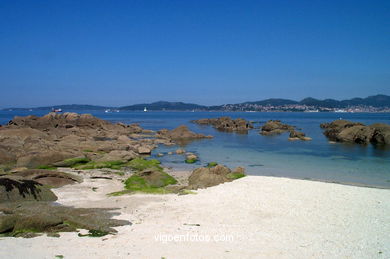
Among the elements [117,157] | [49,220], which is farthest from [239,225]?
[117,157]

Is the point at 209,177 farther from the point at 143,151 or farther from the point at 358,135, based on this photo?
the point at 358,135

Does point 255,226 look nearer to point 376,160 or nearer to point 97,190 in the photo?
point 97,190

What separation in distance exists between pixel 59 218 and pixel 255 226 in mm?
5821

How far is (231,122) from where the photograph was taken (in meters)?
77.4

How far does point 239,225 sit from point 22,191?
26.7ft

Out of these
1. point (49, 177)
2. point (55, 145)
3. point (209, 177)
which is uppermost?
point (55, 145)

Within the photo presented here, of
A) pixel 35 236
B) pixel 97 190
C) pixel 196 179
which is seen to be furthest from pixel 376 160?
pixel 35 236

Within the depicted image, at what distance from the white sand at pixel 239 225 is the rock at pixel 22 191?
695 mm

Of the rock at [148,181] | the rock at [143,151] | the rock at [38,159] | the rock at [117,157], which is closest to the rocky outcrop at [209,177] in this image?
the rock at [148,181]

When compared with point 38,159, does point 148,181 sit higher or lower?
lower

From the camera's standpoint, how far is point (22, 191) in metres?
12.4

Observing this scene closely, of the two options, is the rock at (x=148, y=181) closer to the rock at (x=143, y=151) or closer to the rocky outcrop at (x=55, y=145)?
the rocky outcrop at (x=55, y=145)

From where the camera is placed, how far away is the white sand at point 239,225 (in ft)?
26.1

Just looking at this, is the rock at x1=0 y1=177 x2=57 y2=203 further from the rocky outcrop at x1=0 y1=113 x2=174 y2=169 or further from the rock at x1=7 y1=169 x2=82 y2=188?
the rocky outcrop at x1=0 y1=113 x2=174 y2=169
